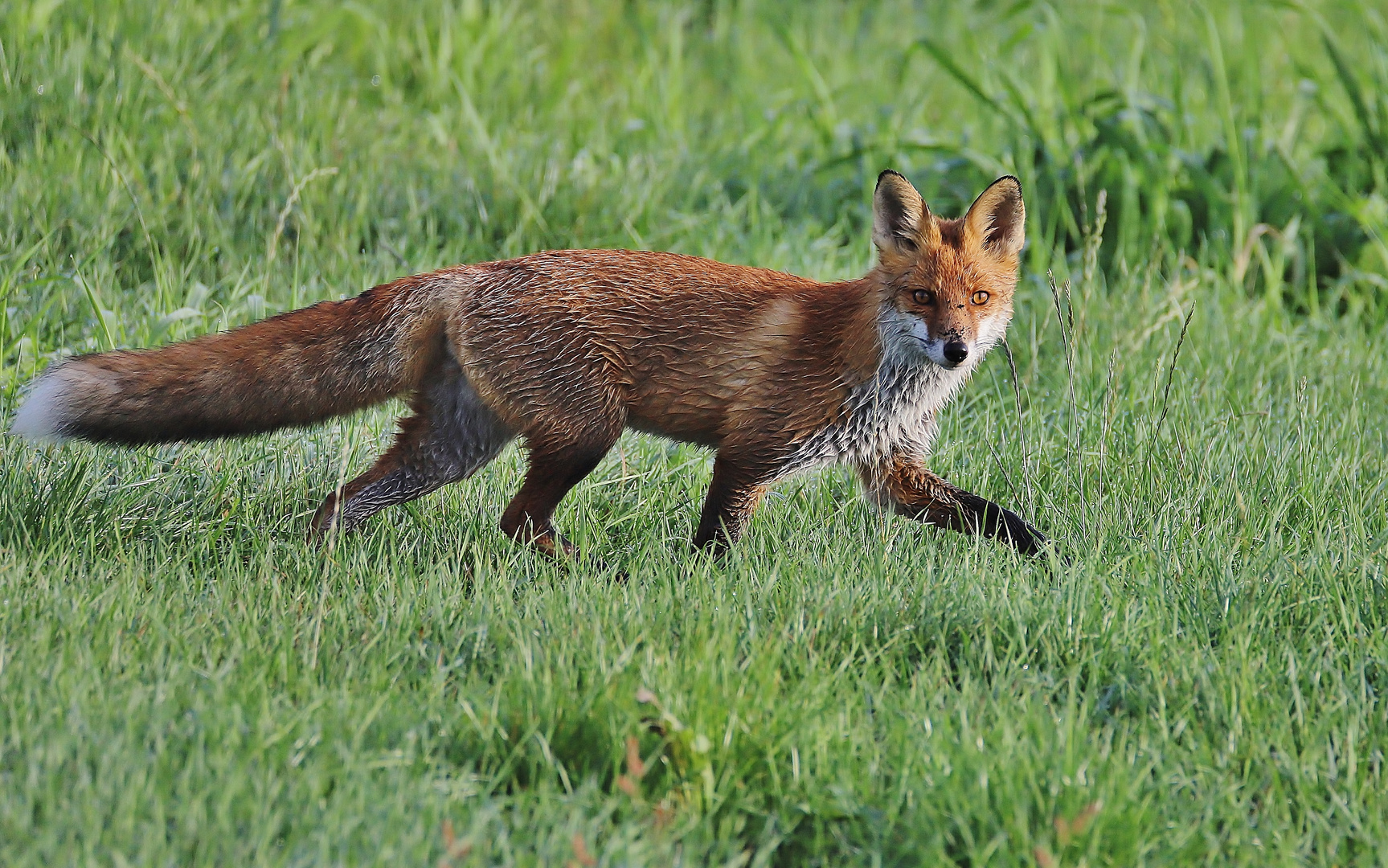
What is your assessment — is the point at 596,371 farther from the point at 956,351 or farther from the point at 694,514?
the point at 956,351

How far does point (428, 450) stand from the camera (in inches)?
169

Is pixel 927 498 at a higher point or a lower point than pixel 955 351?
lower

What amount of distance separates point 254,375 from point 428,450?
0.58 metres

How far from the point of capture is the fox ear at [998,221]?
13.5 ft

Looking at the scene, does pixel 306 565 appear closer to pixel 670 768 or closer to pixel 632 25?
pixel 670 768

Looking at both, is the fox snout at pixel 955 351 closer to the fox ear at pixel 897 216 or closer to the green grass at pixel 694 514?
the fox ear at pixel 897 216

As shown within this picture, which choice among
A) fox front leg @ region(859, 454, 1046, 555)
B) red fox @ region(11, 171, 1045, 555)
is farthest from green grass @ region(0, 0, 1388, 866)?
red fox @ region(11, 171, 1045, 555)

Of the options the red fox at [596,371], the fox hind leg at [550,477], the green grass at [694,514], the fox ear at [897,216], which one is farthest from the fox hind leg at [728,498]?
the fox ear at [897,216]

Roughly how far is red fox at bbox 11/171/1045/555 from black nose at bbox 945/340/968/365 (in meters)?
0.21

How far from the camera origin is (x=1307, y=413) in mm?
5156

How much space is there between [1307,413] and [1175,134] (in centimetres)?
281

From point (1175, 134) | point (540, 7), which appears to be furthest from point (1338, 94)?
point (540, 7)

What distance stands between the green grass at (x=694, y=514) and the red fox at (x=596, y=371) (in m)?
0.25

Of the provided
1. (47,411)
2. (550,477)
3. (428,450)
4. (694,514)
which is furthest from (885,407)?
(47,411)
